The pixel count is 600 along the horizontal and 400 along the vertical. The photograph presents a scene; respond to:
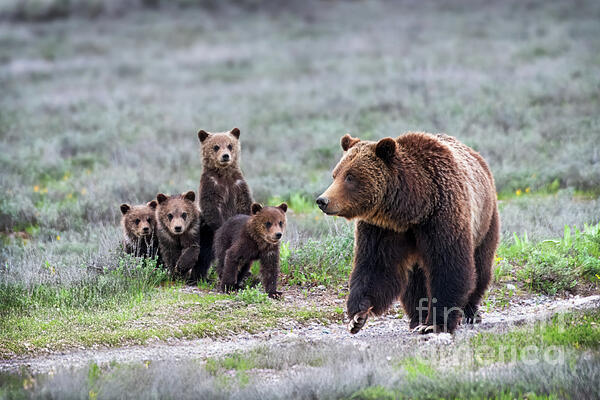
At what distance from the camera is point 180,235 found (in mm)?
9609

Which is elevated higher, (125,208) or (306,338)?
(125,208)

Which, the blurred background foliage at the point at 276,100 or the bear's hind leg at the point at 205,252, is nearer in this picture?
the bear's hind leg at the point at 205,252

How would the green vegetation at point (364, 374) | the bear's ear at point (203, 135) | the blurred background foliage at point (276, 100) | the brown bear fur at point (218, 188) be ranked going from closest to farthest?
→ the green vegetation at point (364, 374) < the brown bear fur at point (218, 188) < the bear's ear at point (203, 135) < the blurred background foliage at point (276, 100)

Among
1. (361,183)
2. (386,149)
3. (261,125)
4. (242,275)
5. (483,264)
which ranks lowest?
(242,275)

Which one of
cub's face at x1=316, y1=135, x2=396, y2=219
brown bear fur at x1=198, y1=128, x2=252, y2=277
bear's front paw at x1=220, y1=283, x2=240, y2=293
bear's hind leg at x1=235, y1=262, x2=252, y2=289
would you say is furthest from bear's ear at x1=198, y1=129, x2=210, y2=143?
cub's face at x1=316, y1=135, x2=396, y2=219

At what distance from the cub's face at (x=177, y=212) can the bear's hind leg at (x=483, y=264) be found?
12.0 feet

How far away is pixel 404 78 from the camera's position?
24.3m

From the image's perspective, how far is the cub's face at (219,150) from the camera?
995 cm

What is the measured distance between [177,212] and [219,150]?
3.67 ft

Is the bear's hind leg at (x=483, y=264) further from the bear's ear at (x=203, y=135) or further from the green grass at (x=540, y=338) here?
the bear's ear at (x=203, y=135)

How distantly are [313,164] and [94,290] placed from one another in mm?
8885

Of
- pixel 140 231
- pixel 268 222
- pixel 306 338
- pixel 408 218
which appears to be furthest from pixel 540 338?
pixel 140 231

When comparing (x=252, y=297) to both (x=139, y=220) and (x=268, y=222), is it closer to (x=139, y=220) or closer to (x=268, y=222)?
(x=268, y=222)

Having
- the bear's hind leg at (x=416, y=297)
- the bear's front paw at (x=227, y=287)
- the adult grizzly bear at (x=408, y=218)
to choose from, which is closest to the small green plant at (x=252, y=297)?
the bear's front paw at (x=227, y=287)
